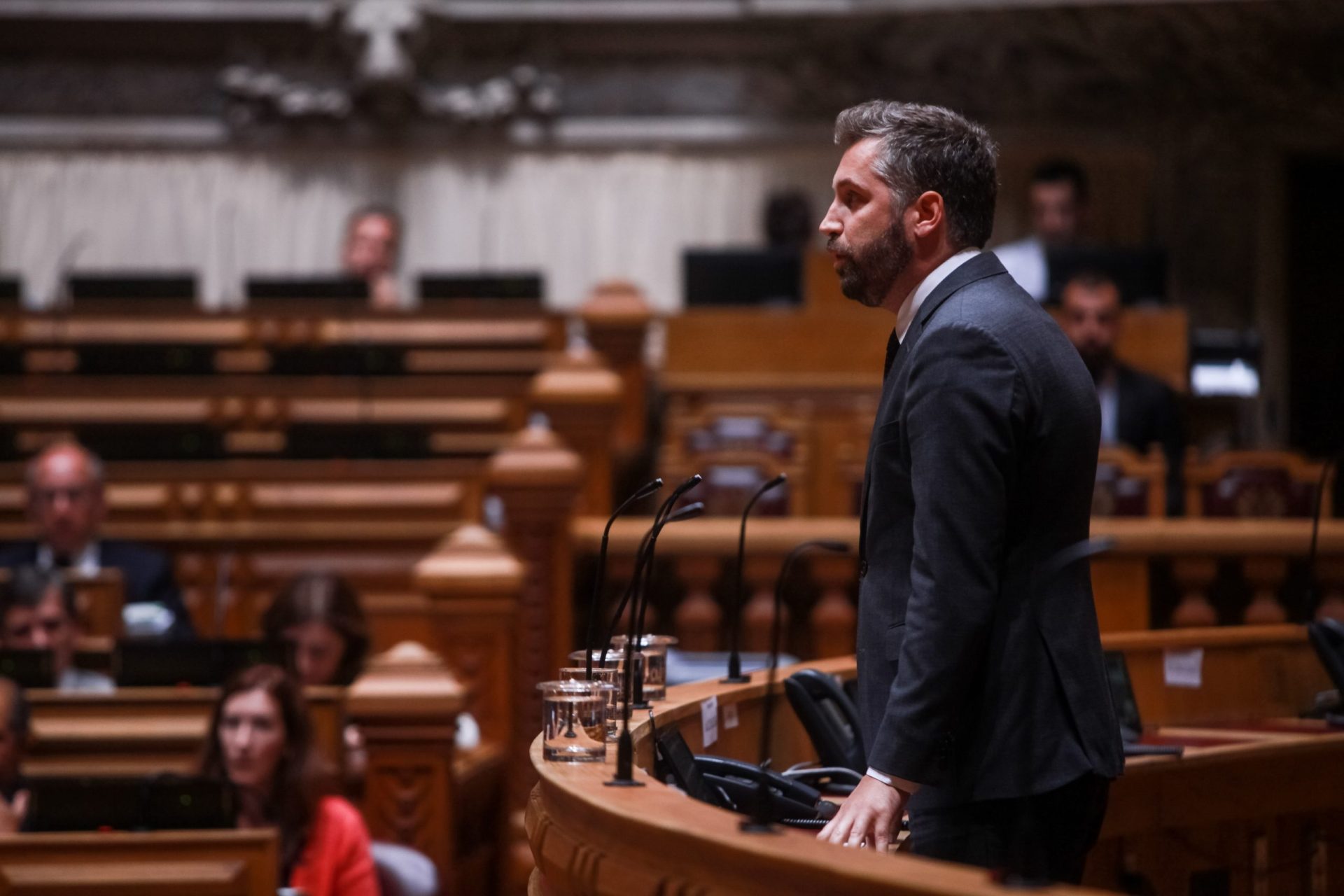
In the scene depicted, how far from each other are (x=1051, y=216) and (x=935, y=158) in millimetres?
4641

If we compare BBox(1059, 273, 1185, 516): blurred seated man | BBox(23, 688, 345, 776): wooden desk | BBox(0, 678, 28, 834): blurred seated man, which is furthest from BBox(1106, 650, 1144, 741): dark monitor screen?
BBox(1059, 273, 1185, 516): blurred seated man

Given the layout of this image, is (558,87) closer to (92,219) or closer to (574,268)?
(574,268)

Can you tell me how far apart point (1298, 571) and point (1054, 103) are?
187 inches

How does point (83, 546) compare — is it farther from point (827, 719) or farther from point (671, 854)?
point (671, 854)

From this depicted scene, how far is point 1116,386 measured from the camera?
4.93 metres

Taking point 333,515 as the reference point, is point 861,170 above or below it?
above

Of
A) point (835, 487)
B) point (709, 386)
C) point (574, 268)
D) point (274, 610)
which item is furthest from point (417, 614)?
point (574, 268)

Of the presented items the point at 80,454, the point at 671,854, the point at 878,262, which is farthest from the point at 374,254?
the point at 671,854

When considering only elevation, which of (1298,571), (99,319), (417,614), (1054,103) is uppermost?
(1054,103)

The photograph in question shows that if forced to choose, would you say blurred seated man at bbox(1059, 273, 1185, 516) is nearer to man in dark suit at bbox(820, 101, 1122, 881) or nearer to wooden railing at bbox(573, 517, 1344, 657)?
wooden railing at bbox(573, 517, 1344, 657)

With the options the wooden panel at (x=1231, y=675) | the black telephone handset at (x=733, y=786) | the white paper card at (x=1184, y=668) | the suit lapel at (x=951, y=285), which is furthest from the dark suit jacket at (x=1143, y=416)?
the suit lapel at (x=951, y=285)

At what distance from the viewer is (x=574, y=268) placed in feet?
27.7

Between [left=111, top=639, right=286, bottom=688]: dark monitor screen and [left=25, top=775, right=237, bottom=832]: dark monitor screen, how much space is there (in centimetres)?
75

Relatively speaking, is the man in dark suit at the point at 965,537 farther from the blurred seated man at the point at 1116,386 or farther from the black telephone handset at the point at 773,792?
the blurred seated man at the point at 1116,386
